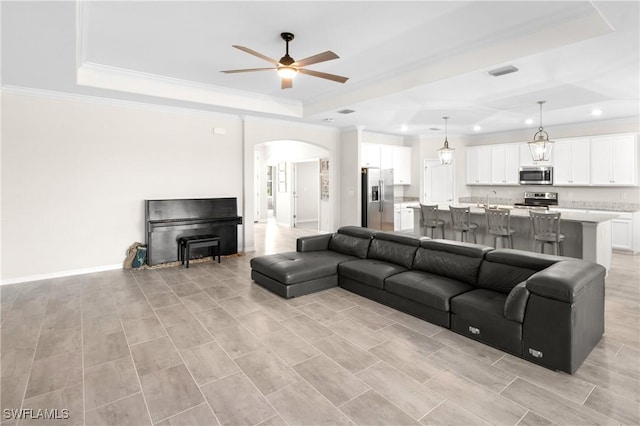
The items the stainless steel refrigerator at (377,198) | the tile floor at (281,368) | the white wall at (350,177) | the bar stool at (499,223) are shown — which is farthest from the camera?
the stainless steel refrigerator at (377,198)

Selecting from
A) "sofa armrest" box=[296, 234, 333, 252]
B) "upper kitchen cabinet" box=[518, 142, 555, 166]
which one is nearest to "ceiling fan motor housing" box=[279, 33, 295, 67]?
"sofa armrest" box=[296, 234, 333, 252]

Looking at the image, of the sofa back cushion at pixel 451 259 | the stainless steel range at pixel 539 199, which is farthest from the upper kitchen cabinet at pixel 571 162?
the sofa back cushion at pixel 451 259

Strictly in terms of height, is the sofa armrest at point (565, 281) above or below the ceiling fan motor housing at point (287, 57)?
below

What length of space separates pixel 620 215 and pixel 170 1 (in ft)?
27.8

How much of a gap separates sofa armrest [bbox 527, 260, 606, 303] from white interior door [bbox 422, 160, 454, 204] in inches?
269

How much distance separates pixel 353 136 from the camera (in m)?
8.30

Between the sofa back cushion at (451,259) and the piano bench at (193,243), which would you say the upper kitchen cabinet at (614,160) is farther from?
the piano bench at (193,243)

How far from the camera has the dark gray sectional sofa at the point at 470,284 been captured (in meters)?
2.59

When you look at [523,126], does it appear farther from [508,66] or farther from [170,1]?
[170,1]

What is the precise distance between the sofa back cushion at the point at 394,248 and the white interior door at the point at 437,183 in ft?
17.6

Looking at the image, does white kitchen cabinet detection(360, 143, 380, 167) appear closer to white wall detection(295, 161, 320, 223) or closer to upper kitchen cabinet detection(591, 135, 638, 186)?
white wall detection(295, 161, 320, 223)

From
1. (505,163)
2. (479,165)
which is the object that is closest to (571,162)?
(505,163)

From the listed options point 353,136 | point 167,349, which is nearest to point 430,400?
point 167,349

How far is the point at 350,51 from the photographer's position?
427 centimetres
